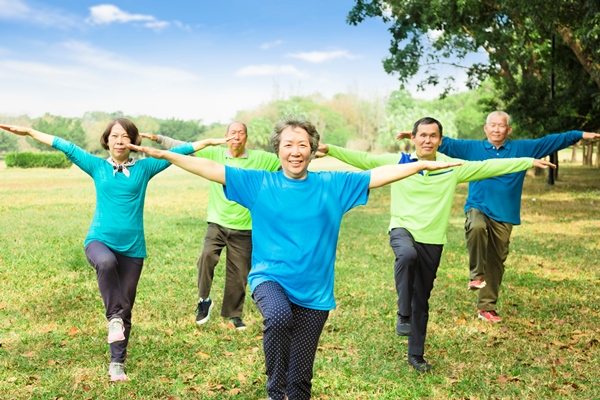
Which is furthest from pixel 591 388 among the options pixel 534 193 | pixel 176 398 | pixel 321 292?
pixel 534 193

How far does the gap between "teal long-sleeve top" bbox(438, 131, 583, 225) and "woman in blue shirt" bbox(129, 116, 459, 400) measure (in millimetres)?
4138

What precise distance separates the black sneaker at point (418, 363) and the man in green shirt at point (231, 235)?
2.25 meters

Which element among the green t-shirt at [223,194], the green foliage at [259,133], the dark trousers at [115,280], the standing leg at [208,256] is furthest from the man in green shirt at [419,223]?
the green foliage at [259,133]

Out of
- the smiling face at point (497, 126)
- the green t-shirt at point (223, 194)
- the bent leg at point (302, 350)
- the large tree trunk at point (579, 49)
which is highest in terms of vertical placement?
the large tree trunk at point (579, 49)

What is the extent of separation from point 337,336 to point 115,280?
114 inches

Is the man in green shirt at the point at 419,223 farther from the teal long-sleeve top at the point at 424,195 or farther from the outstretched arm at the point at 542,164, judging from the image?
the outstretched arm at the point at 542,164

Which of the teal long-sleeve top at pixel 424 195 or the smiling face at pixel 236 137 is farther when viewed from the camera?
the smiling face at pixel 236 137

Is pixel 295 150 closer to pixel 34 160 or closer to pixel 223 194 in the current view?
pixel 223 194

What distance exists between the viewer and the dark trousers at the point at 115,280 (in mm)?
5785

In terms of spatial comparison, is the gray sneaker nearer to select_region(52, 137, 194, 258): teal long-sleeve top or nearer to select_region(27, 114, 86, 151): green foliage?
select_region(52, 137, 194, 258): teal long-sleeve top

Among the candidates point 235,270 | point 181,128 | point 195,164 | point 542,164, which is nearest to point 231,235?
point 235,270

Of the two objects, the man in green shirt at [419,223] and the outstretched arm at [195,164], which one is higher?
the outstretched arm at [195,164]

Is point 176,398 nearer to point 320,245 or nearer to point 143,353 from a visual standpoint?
point 143,353

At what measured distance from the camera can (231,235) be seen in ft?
26.4
